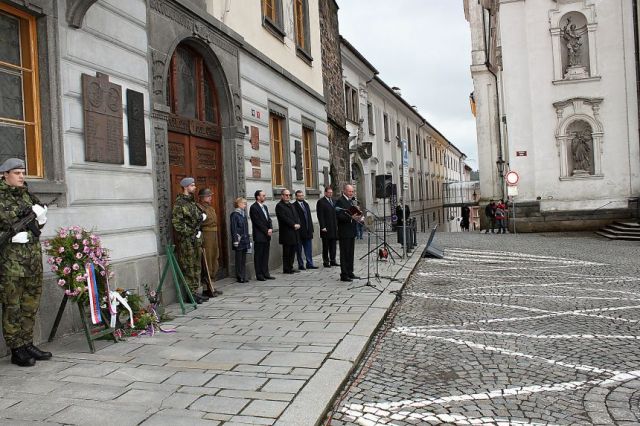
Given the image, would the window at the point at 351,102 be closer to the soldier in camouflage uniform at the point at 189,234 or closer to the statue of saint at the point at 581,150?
the statue of saint at the point at 581,150

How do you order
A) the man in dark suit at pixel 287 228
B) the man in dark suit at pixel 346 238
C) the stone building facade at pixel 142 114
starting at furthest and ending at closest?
the man in dark suit at pixel 287 228 → the man in dark suit at pixel 346 238 → the stone building facade at pixel 142 114

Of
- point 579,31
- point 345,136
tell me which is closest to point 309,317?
point 345,136

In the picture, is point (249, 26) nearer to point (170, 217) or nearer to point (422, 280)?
point (170, 217)

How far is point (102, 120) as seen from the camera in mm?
6504

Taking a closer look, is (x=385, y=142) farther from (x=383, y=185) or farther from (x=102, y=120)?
(x=102, y=120)

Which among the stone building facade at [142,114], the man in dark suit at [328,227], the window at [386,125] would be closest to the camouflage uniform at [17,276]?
the stone building facade at [142,114]

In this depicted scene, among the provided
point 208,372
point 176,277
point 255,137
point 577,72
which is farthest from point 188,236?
point 577,72

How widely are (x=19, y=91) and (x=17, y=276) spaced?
2.12 meters

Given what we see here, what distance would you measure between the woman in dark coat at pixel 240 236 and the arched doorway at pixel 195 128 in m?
0.43

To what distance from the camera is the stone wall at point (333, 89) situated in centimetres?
1798

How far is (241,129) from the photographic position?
10234mm

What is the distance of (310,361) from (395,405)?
1070 mm

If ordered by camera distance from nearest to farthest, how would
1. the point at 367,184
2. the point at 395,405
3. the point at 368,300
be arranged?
the point at 395,405, the point at 368,300, the point at 367,184

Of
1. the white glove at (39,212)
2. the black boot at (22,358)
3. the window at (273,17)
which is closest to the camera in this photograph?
the black boot at (22,358)
